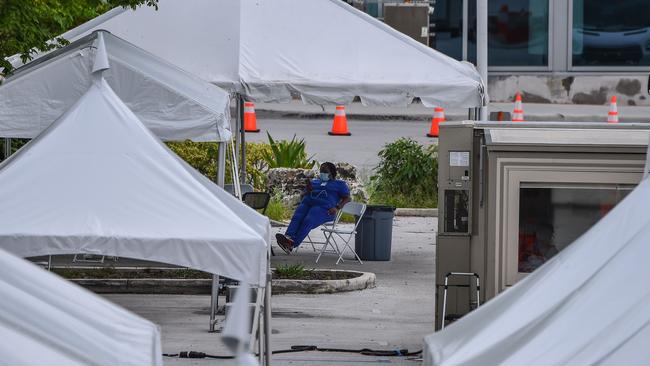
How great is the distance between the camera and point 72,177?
9.41m

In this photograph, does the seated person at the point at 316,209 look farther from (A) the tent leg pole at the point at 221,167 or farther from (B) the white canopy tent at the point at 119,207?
(B) the white canopy tent at the point at 119,207

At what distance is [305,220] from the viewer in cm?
1661

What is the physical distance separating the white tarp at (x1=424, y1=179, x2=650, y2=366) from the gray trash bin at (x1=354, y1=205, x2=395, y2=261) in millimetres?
9945

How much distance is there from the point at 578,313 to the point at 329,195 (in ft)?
37.5

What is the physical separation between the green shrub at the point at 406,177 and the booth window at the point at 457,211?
8.76 m

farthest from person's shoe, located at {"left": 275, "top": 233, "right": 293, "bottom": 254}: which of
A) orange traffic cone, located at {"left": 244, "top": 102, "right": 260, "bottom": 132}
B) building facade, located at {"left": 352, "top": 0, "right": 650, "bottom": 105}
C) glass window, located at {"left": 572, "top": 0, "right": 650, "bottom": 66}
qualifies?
glass window, located at {"left": 572, "top": 0, "right": 650, "bottom": 66}

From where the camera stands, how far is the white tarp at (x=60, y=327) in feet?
15.8

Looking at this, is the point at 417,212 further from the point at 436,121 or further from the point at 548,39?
the point at 548,39

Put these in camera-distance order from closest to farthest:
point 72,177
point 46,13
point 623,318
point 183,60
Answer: point 623,318 → point 72,177 → point 46,13 → point 183,60

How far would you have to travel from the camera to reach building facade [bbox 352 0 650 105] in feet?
105

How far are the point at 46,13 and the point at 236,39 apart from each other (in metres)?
2.75

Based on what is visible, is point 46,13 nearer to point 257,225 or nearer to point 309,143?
point 257,225

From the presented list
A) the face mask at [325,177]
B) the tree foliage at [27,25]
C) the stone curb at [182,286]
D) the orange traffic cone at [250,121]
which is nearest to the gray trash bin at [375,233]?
the face mask at [325,177]

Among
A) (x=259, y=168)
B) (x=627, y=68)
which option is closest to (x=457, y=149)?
(x=259, y=168)
